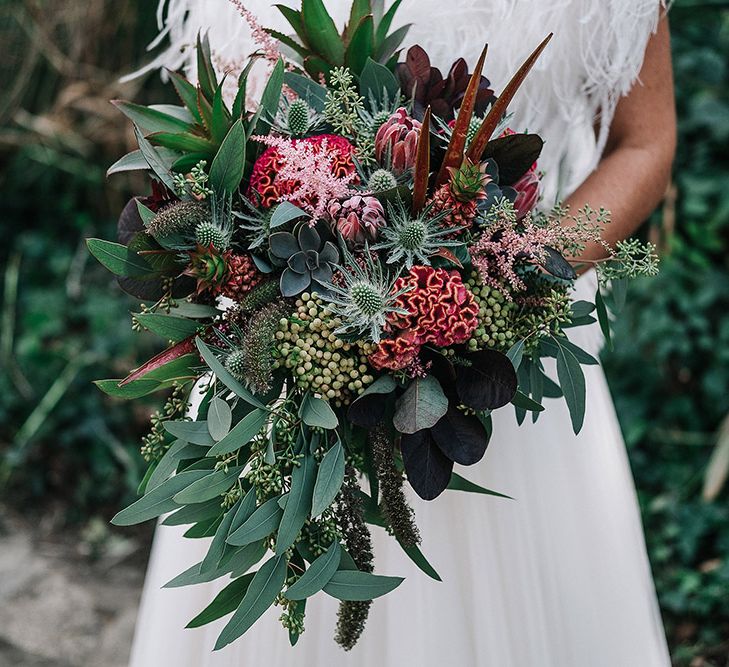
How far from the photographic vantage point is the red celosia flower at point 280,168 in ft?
2.87

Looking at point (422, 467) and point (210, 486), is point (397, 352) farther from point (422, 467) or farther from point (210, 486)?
point (210, 486)

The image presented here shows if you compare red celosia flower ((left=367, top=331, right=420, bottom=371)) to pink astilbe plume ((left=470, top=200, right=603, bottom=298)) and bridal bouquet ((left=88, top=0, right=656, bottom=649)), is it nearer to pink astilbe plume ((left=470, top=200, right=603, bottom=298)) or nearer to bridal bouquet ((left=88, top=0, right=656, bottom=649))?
bridal bouquet ((left=88, top=0, right=656, bottom=649))

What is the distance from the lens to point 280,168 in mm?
885

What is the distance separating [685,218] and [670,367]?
476 millimetres

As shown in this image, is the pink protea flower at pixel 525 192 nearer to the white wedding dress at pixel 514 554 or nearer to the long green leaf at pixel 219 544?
the white wedding dress at pixel 514 554

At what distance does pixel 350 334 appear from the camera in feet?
2.76

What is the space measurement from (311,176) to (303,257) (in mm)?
87

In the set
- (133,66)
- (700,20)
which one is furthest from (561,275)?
(133,66)

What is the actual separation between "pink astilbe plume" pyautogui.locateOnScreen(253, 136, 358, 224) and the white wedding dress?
1.28 feet

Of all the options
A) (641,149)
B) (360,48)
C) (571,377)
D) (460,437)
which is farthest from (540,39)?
(460,437)

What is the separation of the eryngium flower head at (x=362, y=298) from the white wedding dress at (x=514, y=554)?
1.31 feet

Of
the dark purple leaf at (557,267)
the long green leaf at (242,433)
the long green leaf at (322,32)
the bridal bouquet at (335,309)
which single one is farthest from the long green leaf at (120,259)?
the dark purple leaf at (557,267)

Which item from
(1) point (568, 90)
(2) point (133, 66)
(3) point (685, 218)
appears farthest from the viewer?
(2) point (133, 66)

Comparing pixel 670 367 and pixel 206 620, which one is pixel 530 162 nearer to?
pixel 206 620
